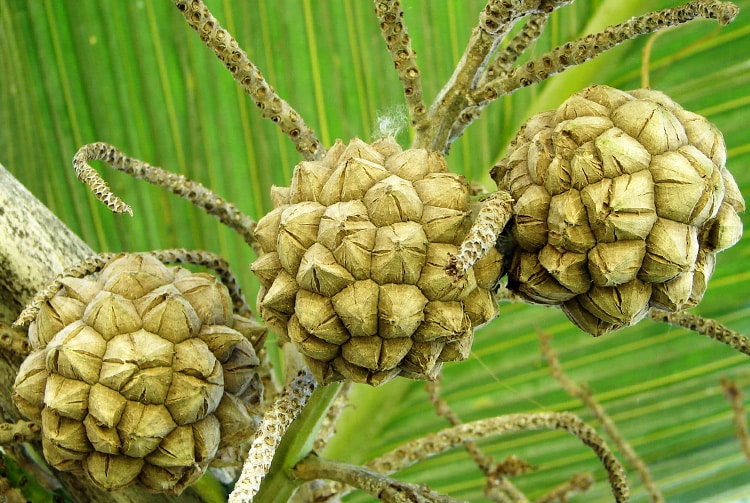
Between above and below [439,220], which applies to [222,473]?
below

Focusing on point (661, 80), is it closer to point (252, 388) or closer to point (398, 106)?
point (398, 106)

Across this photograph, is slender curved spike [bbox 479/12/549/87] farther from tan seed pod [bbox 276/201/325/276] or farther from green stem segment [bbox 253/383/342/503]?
green stem segment [bbox 253/383/342/503]

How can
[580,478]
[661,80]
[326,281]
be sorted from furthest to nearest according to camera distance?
[661,80]
[580,478]
[326,281]

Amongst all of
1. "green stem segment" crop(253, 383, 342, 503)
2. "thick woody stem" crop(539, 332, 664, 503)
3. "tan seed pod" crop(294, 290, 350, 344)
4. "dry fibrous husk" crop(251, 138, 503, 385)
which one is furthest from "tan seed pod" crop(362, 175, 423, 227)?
"thick woody stem" crop(539, 332, 664, 503)

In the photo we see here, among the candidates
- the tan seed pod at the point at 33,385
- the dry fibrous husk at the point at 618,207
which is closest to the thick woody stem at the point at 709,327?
the dry fibrous husk at the point at 618,207

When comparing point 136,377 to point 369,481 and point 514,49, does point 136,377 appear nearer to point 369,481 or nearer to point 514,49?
point 369,481

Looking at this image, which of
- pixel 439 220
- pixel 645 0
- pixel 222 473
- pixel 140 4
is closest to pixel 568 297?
pixel 439 220
